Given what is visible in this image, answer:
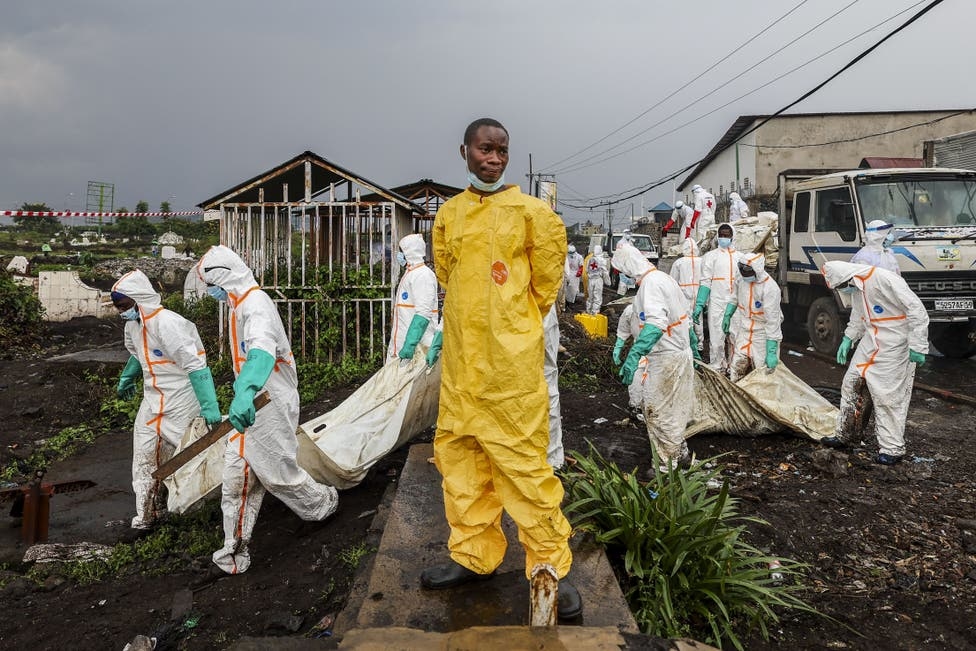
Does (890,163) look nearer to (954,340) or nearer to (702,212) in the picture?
(702,212)

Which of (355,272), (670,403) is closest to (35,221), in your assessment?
(355,272)

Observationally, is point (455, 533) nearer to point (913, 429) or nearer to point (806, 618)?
point (806, 618)

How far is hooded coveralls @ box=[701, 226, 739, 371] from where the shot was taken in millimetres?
8234

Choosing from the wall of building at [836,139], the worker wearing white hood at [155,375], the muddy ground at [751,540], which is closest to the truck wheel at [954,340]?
the muddy ground at [751,540]

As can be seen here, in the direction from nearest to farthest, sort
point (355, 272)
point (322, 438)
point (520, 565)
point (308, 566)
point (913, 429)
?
point (520, 565) < point (308, 566) < point (322, 438) < point (913, 429) < point (355, 272)

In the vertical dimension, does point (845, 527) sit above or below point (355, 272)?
below

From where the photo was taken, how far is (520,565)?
278cm

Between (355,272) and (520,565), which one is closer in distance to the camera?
(520,565)

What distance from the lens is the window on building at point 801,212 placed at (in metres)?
9.74

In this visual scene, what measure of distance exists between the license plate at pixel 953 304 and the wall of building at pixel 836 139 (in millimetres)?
19360

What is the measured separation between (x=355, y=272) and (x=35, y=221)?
29429 millimetres

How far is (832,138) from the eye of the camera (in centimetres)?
2661

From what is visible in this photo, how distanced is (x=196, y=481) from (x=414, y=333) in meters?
2.08

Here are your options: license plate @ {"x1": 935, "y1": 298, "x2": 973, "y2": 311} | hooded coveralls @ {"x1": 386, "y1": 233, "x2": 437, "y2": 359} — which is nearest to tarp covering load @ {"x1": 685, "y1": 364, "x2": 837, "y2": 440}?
hooded coveralls @ {"x1": 386, "y1": 233, "x2": 437, "y2": 359}
